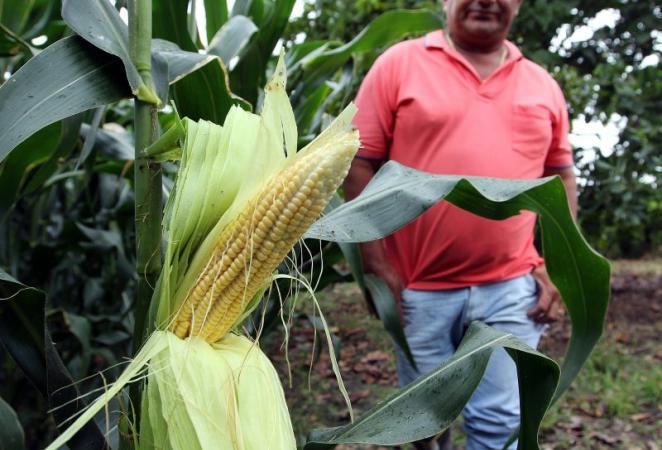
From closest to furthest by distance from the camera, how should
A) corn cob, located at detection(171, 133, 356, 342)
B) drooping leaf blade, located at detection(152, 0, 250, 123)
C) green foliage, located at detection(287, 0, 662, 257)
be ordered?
corn cob, located at detection(171, 133, 356, 342)
drooping leaf blade, located at detection(152, 0, 250, 123)
green foliage, located at detection(287, 0, 662, 257)

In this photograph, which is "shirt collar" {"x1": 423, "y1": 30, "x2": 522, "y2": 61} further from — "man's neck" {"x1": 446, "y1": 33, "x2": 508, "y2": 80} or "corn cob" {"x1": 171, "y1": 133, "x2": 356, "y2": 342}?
"corn cob" {"x1": 171, "y1": 133, "x2": 356, "y2": 342}

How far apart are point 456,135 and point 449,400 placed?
839 millimetres

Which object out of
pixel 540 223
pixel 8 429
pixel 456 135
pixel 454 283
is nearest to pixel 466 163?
pixel 456 135

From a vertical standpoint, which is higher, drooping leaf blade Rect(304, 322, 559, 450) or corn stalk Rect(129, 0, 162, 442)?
corn stalk Rect(129, 0, 162, 442)

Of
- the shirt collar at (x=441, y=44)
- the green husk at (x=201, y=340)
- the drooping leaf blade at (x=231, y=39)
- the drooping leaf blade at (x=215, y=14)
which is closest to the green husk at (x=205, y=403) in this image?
the green husk at (x=201, y=340)

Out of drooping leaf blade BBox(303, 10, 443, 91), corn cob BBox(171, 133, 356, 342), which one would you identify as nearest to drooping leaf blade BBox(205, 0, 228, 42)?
drooping leaf blade BBox(303, 10, 443, 91)

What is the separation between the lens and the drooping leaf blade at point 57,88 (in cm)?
60

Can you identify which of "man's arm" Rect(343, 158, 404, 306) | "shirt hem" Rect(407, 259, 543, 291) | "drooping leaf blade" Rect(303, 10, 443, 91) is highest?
"drooping leaf blade" Rect(303, 10, 443, 91)

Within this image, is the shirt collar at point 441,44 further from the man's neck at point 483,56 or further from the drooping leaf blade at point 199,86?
the drooping leaf blade at point 199,86

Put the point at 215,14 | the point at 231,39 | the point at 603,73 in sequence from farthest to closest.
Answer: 1. the point at 603,73
2. the point at 215,14
3. the point at 231,39

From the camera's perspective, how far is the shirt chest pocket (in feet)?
4.85

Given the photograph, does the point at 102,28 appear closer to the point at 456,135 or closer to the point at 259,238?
the point at 259,238

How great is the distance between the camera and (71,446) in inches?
26.9

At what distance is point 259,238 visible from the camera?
1.89 ft
